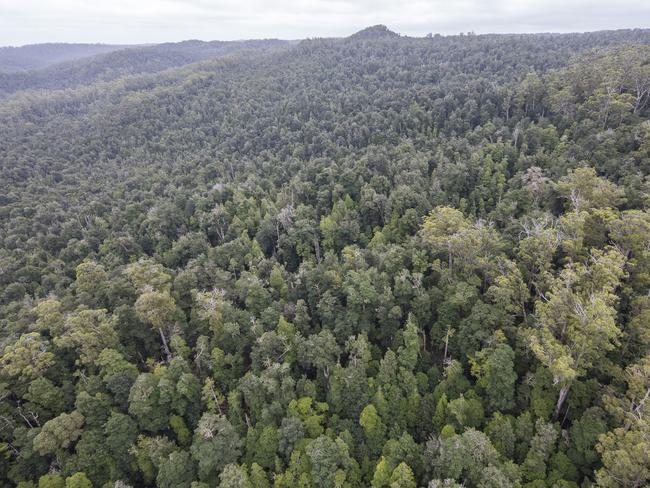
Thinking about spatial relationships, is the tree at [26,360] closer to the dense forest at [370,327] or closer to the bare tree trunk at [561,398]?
the dense forest at [370,327]

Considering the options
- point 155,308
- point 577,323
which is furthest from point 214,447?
point 577,323

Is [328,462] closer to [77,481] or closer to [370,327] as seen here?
[370,327]

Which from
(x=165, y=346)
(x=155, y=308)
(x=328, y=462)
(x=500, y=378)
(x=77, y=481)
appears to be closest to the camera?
(x=328, y=462)

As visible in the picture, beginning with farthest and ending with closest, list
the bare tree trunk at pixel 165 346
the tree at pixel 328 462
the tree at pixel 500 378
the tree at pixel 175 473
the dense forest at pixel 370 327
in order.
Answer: the bare tree trunk at pixel 165 346 → the tree at pixel 175 473 → the tree at pixel 500 378 → the tree at pixel 328 462 → the dense forest at pixel 370 327

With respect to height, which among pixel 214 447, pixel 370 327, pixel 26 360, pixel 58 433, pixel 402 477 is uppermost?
pixel 26 360

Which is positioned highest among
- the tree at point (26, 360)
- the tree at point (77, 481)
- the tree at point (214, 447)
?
the tree at point (26, 360)

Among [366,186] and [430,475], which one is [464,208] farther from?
[430,475]

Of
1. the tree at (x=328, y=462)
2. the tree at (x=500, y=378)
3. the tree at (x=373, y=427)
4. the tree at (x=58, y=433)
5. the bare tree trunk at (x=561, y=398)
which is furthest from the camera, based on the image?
the tree at (x=58, y=433)

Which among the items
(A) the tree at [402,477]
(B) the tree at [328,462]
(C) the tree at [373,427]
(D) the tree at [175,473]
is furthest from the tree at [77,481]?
(A) the tree at [402,477]

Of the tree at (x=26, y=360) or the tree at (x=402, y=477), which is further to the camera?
the tree at (x=26, y=360)

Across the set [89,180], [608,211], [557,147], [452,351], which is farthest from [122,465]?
[89,180]
